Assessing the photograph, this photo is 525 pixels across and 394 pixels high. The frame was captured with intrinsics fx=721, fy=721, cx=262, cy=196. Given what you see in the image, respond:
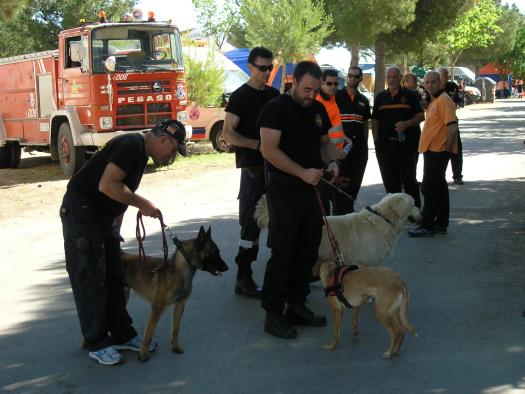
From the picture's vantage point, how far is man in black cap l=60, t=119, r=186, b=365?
15.0ft

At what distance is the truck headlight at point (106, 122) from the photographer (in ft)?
49.4

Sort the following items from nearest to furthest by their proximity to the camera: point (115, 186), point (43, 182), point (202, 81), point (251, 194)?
point (115, 186) < point (251, 194) < point (43, 182) < point (202, 81)

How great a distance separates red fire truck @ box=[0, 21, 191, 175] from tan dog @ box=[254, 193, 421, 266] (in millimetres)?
9557

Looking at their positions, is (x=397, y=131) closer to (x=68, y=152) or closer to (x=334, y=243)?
(x=334, y=243)

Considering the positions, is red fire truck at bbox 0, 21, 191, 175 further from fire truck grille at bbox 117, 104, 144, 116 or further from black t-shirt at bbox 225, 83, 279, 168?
black t-shirt at bbox 225, 83, 279, 168

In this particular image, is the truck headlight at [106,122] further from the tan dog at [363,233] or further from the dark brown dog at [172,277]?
the dark brown dog at [172,277]

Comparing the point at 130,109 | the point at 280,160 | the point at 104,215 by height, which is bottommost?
the point at 104,215

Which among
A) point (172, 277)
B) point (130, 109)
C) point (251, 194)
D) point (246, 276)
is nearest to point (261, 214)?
point (251, 194)

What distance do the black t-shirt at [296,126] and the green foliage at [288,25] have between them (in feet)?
86.4

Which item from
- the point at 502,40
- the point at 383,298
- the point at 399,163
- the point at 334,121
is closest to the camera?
the point at 383,298

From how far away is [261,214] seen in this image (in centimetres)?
617

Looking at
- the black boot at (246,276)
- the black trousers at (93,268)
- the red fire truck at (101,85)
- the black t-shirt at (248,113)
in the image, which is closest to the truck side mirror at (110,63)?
the red fire truck at (101,85)

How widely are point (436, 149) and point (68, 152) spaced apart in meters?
9.58

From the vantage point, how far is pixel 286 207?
518 cm
